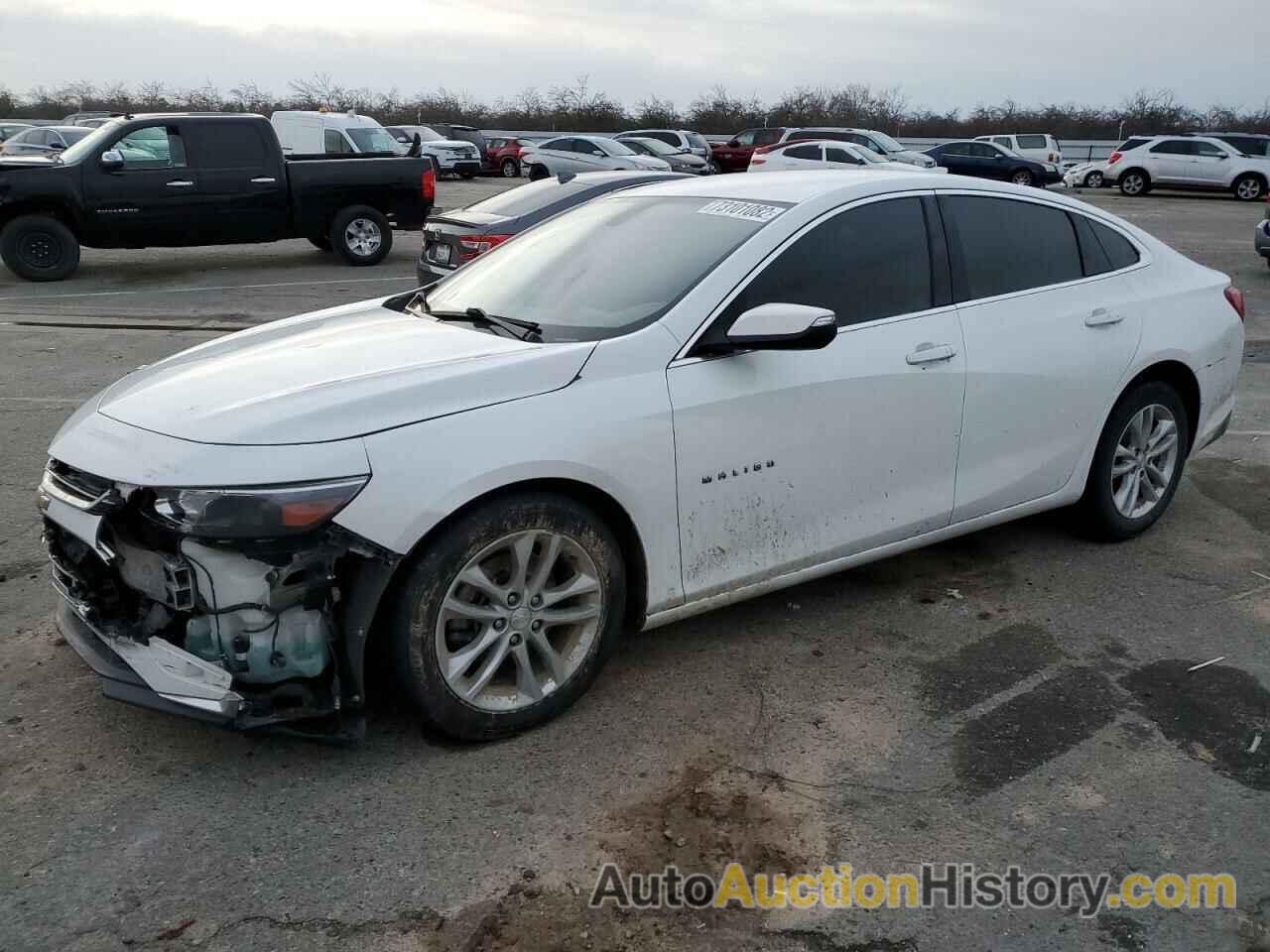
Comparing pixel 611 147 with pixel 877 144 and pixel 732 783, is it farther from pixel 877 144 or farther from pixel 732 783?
pixel 732 783

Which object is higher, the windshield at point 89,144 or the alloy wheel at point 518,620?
the windshield at point 89,144

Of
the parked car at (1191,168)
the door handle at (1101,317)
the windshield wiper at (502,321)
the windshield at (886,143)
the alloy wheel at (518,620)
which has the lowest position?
the parked car at (1191,168)

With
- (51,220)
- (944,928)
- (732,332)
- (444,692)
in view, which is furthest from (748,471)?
(51,220)

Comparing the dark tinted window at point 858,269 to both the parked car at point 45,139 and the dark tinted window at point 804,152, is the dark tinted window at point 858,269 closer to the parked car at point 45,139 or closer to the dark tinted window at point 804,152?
the dark tinted window at point 804,152

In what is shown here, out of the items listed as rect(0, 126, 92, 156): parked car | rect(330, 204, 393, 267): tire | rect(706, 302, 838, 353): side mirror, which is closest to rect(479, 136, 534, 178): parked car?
rect(0, 126, 92, 156): parked car

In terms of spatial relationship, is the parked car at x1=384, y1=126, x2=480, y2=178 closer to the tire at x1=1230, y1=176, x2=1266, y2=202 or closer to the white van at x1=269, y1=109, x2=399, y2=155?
the white van at x1=269, y1=109, x2=399, y2=155

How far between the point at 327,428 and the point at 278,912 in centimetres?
125

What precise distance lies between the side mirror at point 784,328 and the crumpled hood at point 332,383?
0.50m

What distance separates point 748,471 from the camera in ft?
12.2

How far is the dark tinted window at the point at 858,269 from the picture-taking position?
3904mm

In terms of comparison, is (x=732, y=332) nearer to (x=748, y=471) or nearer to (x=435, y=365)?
(x=748, y=471)

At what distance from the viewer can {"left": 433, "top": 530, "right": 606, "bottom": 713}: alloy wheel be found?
3289 millimetres

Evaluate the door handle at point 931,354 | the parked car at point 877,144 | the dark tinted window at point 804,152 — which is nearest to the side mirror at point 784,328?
the door handle at point 931,354

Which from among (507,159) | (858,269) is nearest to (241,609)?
(858,269)
